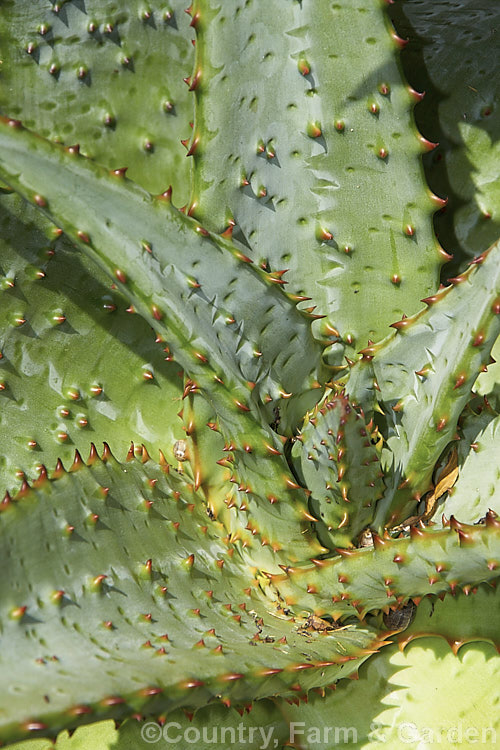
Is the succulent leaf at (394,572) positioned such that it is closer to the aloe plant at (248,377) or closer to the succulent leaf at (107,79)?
the aloe plant at (248,377)

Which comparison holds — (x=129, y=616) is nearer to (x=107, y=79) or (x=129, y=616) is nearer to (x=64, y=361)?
(x=64, y=361)

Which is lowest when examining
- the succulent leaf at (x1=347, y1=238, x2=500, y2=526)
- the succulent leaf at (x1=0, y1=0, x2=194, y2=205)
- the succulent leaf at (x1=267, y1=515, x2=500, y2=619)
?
the succulent leaf at (x1=267, y1=515, x2=500, y2=619)

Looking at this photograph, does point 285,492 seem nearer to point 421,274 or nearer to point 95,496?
point 95,496

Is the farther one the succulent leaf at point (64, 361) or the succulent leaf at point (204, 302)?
the succulent leaf at point (64, 361)

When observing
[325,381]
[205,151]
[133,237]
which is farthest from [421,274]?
[133,237]

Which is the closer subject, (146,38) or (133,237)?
(133,237)

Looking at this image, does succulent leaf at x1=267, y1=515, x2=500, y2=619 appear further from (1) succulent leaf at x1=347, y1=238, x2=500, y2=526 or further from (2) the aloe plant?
(1) succulent leaf at x1=347, y1=238, x2=500, y2=526

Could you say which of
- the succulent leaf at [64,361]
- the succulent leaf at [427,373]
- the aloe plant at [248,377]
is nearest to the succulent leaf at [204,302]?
the aloe plant at [248,377]

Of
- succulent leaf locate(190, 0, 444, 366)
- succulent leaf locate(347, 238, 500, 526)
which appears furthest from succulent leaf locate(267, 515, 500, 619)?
succulent leaf locate(190, 0, 444, 366)

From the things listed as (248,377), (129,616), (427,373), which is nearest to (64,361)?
(248,377)
